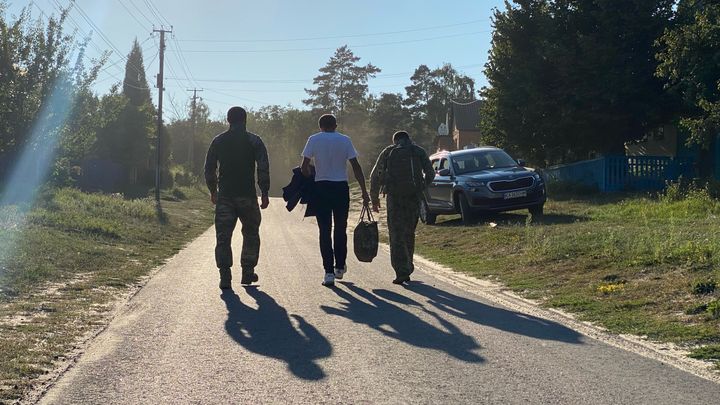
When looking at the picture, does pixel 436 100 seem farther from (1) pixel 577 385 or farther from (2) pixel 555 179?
(1) pixel 577 385

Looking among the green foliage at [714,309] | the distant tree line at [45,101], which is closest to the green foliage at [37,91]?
the distant tree line at [45,101]

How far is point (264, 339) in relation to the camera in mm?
6531

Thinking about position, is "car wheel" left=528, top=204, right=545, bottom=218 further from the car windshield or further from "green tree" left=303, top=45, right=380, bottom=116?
"green tree" left=303, top=45, right=380, bottom=116

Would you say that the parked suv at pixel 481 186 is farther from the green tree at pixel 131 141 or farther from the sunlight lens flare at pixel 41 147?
the green tree at pixel 131 141

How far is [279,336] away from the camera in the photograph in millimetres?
Result: 6637

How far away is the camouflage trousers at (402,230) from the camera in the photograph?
32.4ft

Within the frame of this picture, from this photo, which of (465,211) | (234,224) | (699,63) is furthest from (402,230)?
(699,63)

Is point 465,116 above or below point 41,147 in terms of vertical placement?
above

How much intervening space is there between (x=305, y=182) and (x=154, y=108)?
5043 centimetres

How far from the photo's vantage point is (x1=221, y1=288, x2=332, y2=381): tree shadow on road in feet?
19.0

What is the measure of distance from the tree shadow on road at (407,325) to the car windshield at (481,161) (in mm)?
10136

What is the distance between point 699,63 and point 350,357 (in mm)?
16515

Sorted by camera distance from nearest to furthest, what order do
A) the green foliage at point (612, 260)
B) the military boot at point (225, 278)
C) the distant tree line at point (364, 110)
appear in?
the green foliage at point (612, 260) → the military boot at point (225, 278) → the distant tree line at point (364, 110)

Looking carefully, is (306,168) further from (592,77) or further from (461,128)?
(461,128)
